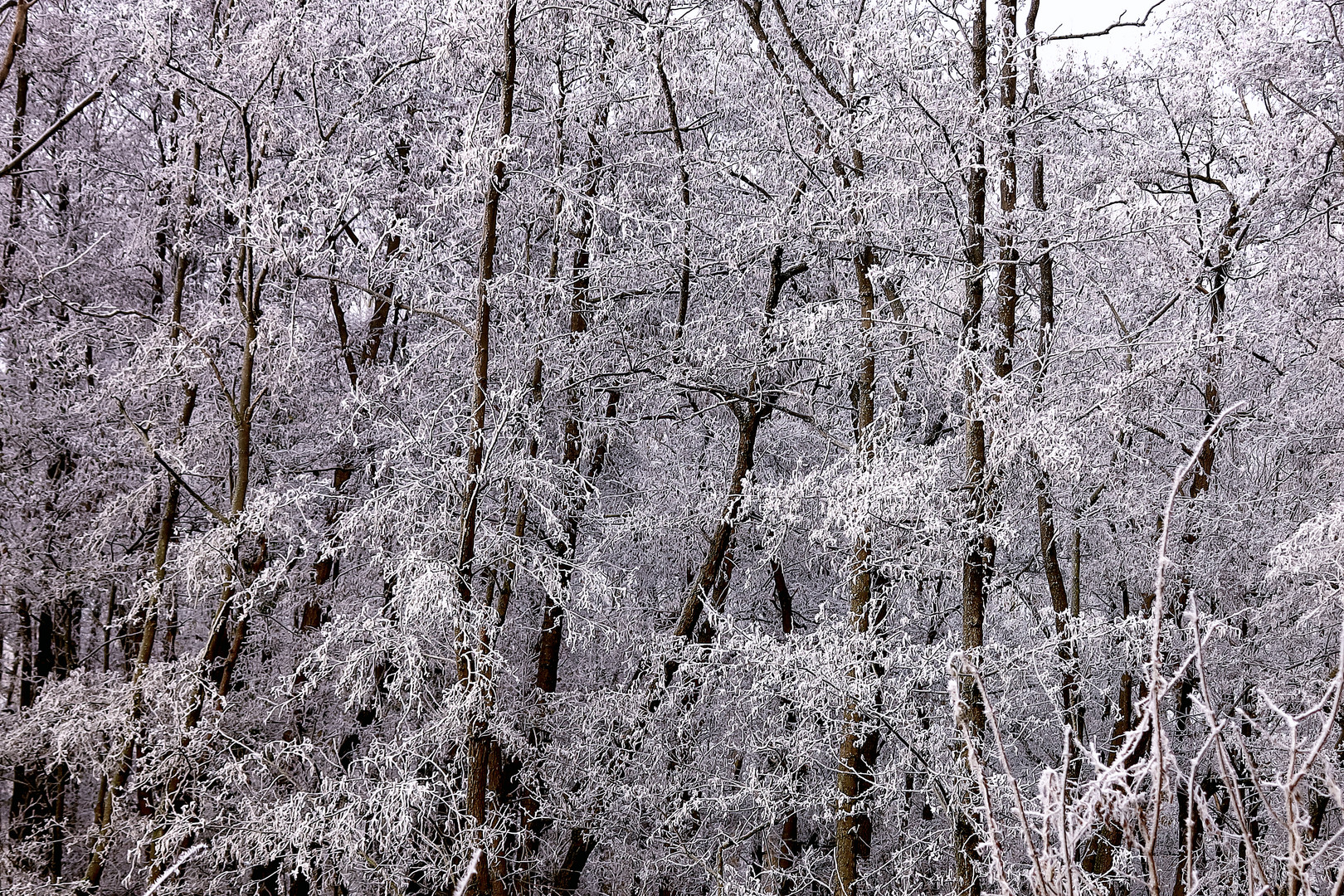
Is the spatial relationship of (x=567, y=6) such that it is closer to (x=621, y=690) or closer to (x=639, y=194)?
(x=639, y=194)

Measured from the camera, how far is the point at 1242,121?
845 centimetres

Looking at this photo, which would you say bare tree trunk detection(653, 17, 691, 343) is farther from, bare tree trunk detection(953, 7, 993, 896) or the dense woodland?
bare tree trunk detection(953, 7, 993, 896)

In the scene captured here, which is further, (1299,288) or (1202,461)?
(1202,461)

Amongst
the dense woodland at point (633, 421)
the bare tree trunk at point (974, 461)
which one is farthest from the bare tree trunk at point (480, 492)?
the bare tree trunk at point (974, 461)

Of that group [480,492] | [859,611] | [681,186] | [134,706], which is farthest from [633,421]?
[134,706]

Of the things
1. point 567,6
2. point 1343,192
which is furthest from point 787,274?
point 1343,192

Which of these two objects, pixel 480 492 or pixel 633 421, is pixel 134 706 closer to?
pixel 480 492

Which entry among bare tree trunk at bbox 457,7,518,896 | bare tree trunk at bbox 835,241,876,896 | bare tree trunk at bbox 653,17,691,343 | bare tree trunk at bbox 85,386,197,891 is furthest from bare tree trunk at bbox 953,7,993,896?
bare tree trunk at bbox 85,386,197,891

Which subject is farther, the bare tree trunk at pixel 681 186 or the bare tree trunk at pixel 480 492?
the bare tree trunk at pixel 681 186

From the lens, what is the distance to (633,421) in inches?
349

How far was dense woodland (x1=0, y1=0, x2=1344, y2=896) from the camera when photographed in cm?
620

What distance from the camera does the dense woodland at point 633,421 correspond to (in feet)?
20.3

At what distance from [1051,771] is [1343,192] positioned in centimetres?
834

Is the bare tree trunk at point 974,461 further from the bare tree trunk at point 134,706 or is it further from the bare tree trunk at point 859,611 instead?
the bare tree trunk at point 134,706
